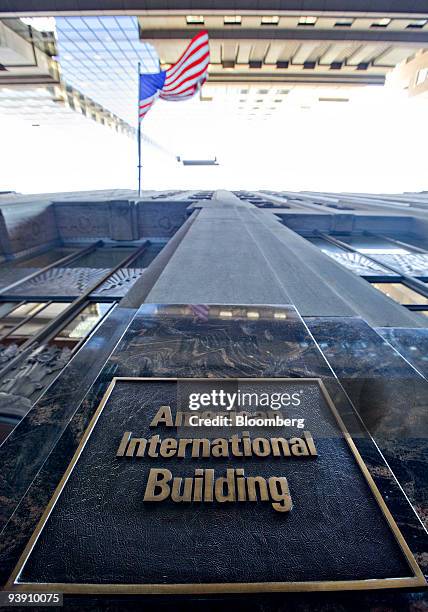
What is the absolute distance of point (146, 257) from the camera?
39.8 feet

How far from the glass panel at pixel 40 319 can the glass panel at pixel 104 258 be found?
12.5ft

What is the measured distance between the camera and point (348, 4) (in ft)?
72.2

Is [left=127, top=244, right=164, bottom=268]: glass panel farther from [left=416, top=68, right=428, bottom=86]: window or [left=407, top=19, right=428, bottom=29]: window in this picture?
[left=416, top=68, right=428, bottom=86]: window

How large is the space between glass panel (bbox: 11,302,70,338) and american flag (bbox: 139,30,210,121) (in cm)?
1509

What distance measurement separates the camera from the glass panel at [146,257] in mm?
11151

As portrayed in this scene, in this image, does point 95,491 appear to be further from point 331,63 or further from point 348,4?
point 331,63

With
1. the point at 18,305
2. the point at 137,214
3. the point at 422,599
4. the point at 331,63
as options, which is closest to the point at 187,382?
the point at 422,599

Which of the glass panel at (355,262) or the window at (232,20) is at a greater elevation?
the window at (232,20)

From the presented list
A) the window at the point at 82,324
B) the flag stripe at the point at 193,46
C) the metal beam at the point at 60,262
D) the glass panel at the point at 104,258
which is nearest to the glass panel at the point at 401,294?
the window at the point at 82,324

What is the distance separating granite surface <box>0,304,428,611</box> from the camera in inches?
58.3

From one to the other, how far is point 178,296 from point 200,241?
3.11 metres

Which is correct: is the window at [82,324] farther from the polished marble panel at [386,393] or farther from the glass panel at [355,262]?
the glass panel at [355,262]

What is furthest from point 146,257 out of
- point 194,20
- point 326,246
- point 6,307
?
point 194,20

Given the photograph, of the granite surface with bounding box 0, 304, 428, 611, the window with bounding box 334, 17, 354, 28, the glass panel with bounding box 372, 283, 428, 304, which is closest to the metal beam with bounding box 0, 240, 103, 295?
the granite surface with bounding box 0, 304, 428, 611
